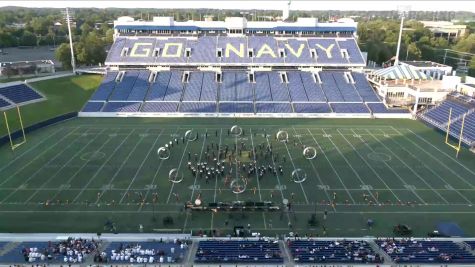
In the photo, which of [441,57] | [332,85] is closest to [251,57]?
[332,85]

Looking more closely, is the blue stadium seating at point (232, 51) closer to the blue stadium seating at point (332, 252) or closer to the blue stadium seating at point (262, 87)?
the blue stadium seating at point (262, 87)

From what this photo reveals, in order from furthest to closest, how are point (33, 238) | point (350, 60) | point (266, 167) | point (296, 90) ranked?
point (350, 60) < point (296, 90) < point (266, 167) < point (33, 238)

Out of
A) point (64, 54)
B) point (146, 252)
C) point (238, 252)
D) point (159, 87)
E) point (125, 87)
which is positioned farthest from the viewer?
point (64, 54)

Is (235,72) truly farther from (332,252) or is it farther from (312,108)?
(332,252)

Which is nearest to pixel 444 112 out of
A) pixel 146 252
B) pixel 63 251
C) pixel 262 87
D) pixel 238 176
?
pixel 262 87

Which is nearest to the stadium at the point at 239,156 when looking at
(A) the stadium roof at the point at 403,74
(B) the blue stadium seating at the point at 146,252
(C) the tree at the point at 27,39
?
(B) the blue stadium seating at the point at 146,252

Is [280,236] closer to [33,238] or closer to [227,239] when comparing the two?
[227,239]

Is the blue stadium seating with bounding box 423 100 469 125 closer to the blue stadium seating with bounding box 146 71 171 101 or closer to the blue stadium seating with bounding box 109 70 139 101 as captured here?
the blue stadium seating with bounding box 146 71 171 101
